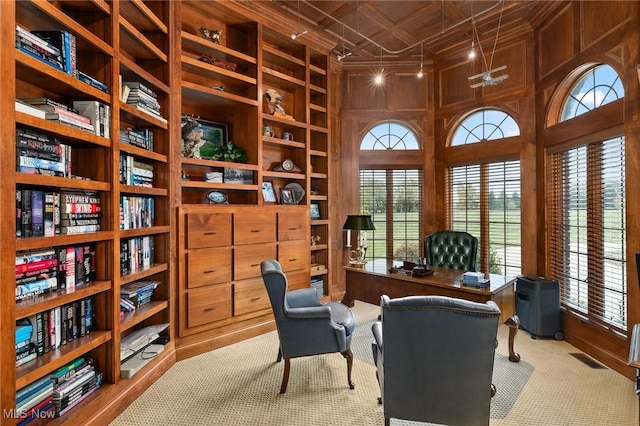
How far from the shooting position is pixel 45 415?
6.00ft

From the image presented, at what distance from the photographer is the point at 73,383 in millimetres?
2004

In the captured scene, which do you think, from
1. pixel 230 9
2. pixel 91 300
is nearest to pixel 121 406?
pixel 91 300

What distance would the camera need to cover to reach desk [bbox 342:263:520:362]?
2.67m

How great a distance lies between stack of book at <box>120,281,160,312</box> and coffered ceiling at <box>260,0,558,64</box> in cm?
318

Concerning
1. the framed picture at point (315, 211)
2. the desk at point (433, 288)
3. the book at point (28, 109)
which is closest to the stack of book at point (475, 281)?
the desk at point (433, 288)

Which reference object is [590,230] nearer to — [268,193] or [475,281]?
[475,281]

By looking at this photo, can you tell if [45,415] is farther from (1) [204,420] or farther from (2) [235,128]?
(2) [235,128]

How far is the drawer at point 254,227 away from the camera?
3420 millimetres

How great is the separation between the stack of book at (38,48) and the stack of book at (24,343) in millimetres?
1465

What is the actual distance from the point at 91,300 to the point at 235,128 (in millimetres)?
2365

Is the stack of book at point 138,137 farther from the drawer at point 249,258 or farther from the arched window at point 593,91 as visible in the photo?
the arched window at point 593,91

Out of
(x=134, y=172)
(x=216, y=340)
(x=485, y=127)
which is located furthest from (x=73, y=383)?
(x=485, y=127)

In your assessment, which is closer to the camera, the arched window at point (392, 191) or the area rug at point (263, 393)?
the area rug at point (263, 393)

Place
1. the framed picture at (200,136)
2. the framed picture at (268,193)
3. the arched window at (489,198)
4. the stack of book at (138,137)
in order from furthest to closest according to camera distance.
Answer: the arched window at (489,198) < the framed picture at (268,193) < the framed picture at (200,136) < the stack of book at (138,137)
